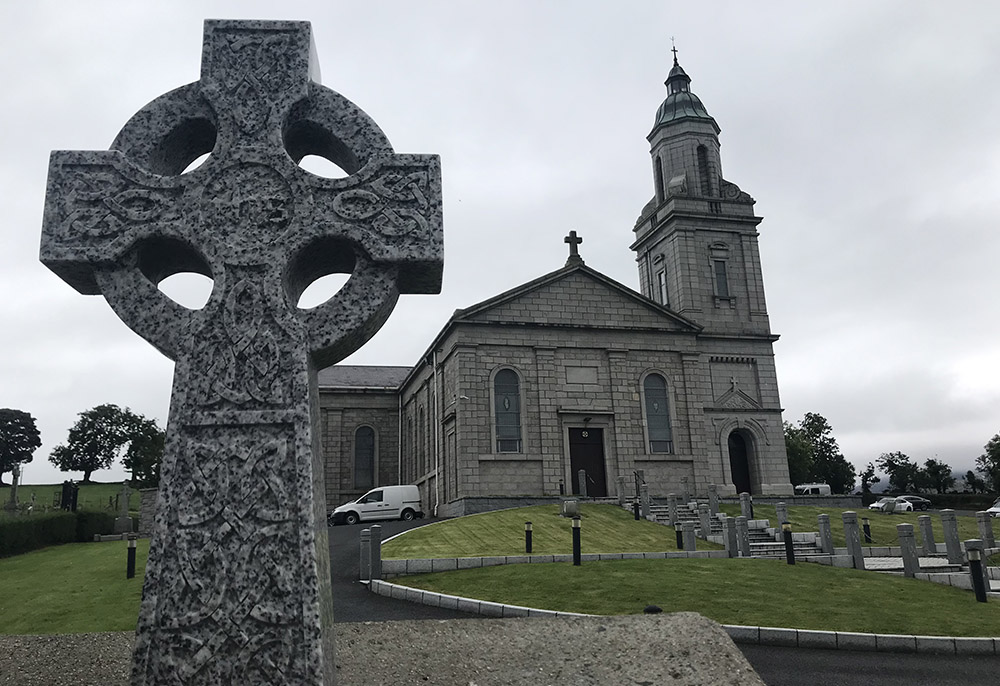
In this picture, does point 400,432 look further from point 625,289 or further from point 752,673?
point 752,673

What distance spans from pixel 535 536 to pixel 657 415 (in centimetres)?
1278

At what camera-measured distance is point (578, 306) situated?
29.7 meters

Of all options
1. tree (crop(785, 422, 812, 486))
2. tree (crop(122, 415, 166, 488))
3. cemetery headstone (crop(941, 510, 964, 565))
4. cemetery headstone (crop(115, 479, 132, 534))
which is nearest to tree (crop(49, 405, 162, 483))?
tree (crop(122, 415, 166, 488))

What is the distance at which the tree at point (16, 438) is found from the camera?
225 ft

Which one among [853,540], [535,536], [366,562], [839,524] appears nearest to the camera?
[366,562]

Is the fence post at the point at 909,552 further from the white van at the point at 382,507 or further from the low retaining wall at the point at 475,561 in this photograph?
the white van at the point at 382,507

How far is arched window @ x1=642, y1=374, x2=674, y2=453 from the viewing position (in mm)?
29031

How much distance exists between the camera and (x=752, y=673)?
5098 millimetres

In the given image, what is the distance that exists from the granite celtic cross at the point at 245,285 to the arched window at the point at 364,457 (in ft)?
123

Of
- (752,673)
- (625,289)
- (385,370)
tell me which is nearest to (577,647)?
(752,673)

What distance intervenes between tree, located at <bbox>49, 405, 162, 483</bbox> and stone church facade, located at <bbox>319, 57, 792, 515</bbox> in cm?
4439

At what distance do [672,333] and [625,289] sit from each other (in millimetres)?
2850

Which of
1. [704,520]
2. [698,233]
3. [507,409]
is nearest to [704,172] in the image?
[698,233]

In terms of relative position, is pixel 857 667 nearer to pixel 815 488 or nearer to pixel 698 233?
pixel 698 233
